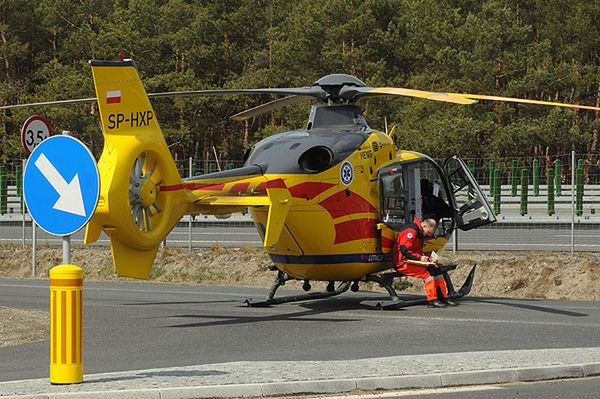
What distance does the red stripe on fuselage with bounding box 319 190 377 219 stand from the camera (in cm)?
1847

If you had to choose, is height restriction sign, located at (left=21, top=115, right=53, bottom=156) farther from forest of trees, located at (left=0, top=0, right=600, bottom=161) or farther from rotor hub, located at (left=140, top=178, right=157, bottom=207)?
forest of trees, located at (left=0, top=0, right=600, bottom=161)

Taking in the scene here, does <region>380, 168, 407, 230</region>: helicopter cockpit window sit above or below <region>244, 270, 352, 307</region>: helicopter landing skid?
above

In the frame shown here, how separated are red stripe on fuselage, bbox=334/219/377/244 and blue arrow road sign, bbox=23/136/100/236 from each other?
27.2 feet

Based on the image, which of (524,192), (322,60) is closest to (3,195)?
(524,192)

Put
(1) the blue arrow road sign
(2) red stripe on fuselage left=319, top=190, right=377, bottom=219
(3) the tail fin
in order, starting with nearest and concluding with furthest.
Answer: (1) the blue arrow road sign → (3) the tail fin → (2) red stripe on fuselage left=319, top=190, right=377, bottom=219

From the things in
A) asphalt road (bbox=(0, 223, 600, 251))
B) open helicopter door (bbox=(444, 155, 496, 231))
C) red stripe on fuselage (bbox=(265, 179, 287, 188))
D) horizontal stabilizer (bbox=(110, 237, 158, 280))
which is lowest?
asphalt road (bbox=(0, 223, 600, 251))

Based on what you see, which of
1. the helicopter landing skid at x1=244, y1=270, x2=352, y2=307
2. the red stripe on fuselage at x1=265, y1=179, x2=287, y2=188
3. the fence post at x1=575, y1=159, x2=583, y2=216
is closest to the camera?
the red stripe on fuselage at x1=265, y1=179, x2=287, y2=188

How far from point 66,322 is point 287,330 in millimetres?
5886

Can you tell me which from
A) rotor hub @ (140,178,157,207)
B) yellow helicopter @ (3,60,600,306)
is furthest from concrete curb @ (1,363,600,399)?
rotor hub @ (140,178,157,207)

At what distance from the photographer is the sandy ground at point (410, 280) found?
80.3 feet

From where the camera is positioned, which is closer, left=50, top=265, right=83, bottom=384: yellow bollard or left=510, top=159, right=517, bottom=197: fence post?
left=50, top=265, right=83, bottom=384: yellow bollard

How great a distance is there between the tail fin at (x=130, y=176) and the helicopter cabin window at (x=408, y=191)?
4.15m

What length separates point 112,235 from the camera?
1553cm

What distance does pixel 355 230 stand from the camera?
18.9m
